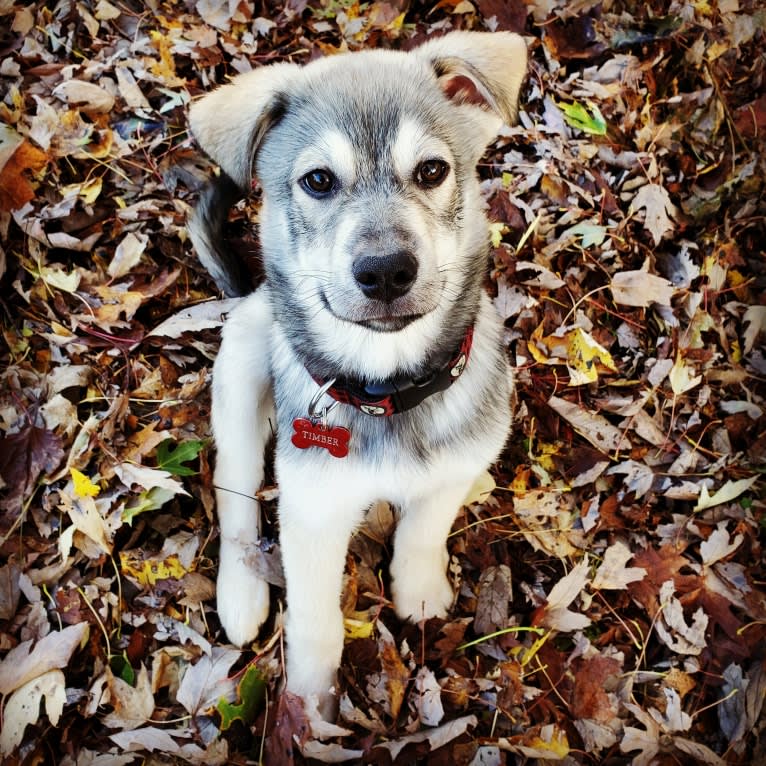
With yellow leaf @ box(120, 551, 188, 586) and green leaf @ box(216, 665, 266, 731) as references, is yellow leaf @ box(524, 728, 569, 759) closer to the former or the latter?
green leaf @ box(216, 665, 266, 731)

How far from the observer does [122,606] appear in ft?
9.19

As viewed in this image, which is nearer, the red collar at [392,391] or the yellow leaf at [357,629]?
the red collar at [392,391]

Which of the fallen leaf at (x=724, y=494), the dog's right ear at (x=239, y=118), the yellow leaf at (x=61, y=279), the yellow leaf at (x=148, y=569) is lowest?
the yellow leaf at (x=148, y=569)

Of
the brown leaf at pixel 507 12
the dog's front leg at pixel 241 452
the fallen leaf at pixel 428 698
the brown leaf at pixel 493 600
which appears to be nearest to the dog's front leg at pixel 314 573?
the dog's front leg at pixel 241 452

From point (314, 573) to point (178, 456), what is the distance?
911 millimetres

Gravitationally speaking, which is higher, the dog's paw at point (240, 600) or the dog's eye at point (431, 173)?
the dog's eye at point (431, 173)

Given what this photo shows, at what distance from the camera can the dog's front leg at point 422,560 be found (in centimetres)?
269

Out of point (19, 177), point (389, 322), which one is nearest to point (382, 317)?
point (389, 322)

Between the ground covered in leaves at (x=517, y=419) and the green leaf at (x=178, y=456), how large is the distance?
0.03 meters

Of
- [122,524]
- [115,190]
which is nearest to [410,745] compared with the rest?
[122,524]

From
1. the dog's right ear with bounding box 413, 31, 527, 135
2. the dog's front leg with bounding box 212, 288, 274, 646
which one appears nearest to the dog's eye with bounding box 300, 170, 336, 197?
the dog's right ear with bounding box 413, 31, 527, 135

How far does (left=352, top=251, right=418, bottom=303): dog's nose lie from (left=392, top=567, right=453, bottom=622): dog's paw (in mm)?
1392

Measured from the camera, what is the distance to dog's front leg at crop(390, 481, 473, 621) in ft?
8.81

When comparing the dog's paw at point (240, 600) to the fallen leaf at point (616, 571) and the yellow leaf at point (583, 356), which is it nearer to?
the fallen leaf at point (616, 571)
